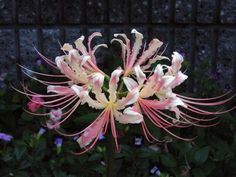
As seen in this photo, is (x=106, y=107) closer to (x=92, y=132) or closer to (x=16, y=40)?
(x=92, y=132)

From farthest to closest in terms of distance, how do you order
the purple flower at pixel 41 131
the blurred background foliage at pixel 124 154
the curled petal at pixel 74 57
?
the purple flower at pixel 41 131 < the blurred background foliage at pixel 124 154 < the curled petal at pixel 74 57

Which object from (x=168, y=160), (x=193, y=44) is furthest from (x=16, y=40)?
(x=168, y=160)

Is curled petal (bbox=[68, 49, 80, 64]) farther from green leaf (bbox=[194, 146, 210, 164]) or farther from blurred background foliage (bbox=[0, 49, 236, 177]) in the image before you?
green leaf (bbox=[194, 146, 210, 164])

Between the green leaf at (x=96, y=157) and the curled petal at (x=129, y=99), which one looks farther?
the green leaf at (x=96, y=157)

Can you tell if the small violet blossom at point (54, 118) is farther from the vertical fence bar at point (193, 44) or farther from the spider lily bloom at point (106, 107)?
the spider lily bloom at point (106, 107)

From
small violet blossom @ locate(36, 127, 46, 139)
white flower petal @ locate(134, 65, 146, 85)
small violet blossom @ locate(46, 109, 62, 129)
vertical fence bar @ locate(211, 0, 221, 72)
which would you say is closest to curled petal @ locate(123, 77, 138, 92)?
white flower petal @ locate(134, 65, 146, 85)

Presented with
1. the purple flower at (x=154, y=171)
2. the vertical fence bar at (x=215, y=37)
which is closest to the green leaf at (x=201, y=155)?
the purple flower at (x=154, y=171)

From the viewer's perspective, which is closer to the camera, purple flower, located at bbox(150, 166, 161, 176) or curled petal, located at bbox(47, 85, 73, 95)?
curled petal, located at bbox(47, 85, 73, 95)
